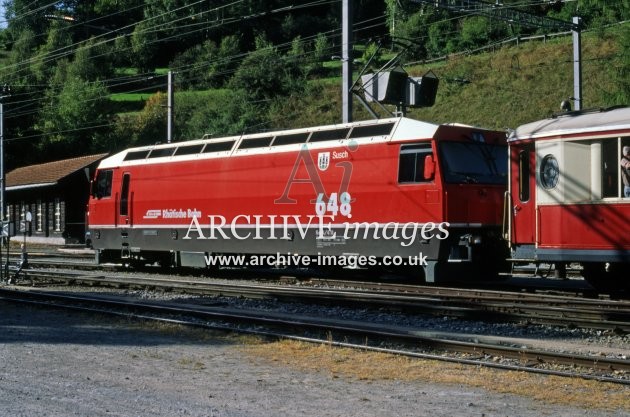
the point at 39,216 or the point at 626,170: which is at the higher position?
the point at 626,170

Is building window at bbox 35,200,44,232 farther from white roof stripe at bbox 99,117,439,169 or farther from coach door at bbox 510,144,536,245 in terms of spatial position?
coach door at bbox 510,144,536,245

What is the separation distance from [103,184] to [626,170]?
54.5 ft

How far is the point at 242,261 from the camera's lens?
68.8 feet

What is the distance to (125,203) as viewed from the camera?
79.0 feet

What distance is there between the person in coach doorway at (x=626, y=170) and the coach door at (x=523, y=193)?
172 cm

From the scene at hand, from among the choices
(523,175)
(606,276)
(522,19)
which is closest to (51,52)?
(522,19)

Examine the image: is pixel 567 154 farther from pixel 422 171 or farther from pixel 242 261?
pixel 242 261

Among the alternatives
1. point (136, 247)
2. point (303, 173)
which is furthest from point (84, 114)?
point (303, 173)

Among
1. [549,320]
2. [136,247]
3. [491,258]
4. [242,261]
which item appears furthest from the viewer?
[136,247]

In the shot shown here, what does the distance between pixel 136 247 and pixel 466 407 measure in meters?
17.4

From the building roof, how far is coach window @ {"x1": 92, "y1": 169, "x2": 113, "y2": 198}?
16403 mm

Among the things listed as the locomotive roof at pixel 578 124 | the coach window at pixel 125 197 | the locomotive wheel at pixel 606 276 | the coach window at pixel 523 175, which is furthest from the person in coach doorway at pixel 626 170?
the coach window at pixel 125 197

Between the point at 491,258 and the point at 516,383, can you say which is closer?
the point at 516,383

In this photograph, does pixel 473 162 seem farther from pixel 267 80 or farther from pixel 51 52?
pixel 51 52
